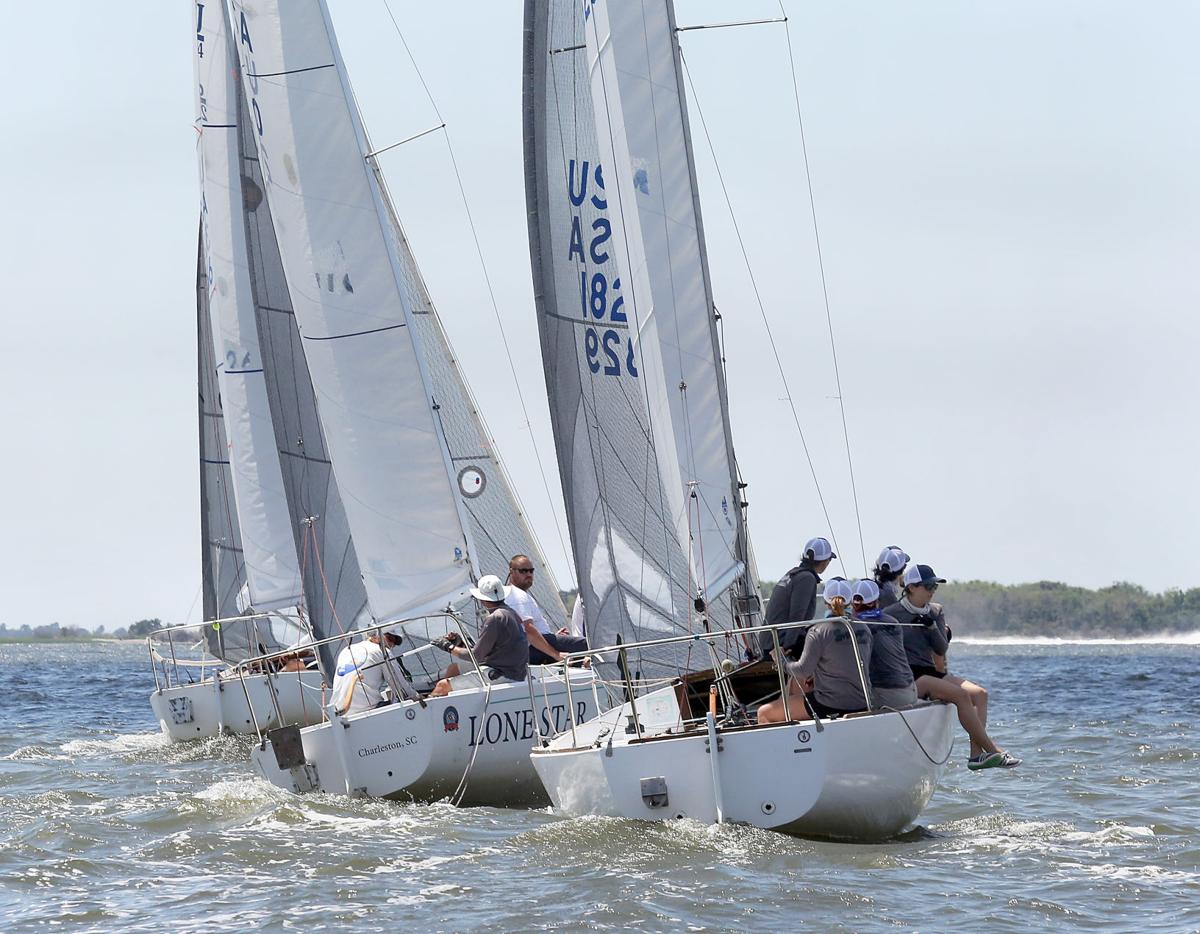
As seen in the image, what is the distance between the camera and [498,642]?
12.8 metres

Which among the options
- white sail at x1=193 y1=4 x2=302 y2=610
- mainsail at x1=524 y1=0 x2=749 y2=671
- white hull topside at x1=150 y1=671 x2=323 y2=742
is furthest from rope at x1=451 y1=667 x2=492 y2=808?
white sail at x1=193 y1=4 x2=302 y2=610

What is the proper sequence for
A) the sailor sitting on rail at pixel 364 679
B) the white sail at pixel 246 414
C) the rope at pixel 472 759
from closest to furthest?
the rope at pixel 472 759, the sailor sitting on rail at pixel 364 679, the white sail at pixel 246 414

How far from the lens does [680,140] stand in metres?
13.5

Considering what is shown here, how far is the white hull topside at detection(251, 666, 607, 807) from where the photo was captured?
41.4 ft

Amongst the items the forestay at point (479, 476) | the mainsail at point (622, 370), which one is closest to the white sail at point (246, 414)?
the forestay at point (479, 476)

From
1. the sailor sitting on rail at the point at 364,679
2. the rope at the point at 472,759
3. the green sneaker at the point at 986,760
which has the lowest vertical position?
the green sneaker at the point at 986,760

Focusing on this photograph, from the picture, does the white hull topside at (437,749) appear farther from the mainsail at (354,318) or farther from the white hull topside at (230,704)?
the white hull topside at (230,704)

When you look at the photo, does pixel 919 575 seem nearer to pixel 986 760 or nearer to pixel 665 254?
pixel 986 760

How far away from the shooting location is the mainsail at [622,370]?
517 inches

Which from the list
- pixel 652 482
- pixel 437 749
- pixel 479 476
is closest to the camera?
pixel 437 749

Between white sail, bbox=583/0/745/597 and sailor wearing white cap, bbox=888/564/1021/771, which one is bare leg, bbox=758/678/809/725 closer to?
sailor wearing white cap, bbox=888/564/1021/771

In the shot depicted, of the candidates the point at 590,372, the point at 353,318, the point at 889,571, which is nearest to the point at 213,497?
the point at 353,318

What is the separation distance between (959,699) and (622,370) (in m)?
5.08

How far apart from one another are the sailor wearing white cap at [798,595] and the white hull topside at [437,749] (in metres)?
1.89
